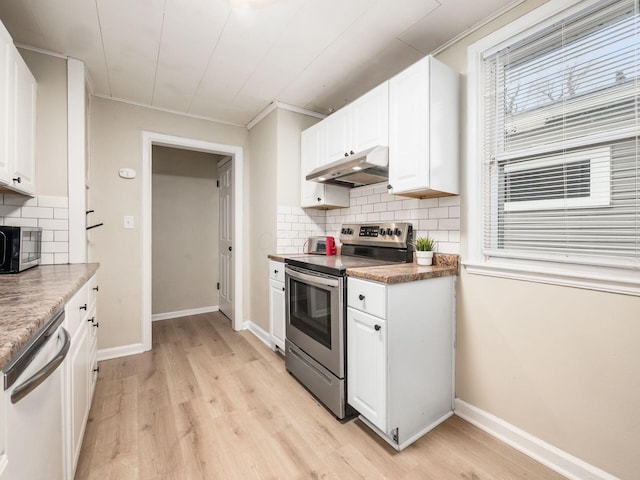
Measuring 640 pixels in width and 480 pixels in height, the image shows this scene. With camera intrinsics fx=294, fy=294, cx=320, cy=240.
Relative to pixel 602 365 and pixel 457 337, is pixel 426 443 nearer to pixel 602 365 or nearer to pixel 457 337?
pixel 457 337

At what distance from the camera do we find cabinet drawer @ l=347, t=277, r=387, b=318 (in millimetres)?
1507

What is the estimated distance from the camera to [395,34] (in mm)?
1807

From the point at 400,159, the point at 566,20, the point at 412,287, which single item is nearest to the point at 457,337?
the point at 412,287

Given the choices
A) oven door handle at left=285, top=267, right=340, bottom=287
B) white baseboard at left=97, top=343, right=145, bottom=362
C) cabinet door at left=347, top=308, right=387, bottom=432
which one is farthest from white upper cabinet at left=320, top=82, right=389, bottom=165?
white baseboard at left=97, top=343, right=145, bottom=362

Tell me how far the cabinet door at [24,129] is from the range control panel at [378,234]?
220 centimetres

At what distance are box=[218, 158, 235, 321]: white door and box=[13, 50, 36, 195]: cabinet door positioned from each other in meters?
1.75

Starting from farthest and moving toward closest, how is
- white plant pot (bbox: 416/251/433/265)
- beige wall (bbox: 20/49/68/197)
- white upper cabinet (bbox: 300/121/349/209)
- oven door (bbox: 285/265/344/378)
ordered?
white upper cabinet (bbox: 300/121/349/209) → beige wall (bbox: 20/49/68/197) → white plant pot (bbox: 416/251/433/265) → oven door (bbox: 285/265/344/378)

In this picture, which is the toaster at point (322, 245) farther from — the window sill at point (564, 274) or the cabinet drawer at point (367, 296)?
the window sill at point (564, 274)

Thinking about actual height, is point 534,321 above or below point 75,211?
below

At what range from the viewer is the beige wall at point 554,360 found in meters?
1.25

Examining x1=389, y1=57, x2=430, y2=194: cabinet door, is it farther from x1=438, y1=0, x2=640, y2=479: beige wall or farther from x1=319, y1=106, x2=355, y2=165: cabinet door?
x1=319, y1=106, x2=355, y2=165: cabinet door

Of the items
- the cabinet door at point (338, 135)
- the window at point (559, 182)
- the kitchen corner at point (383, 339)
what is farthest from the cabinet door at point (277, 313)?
the window at point (559, 182)

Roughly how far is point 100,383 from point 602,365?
3074 mm

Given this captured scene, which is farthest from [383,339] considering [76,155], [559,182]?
[76,155]
